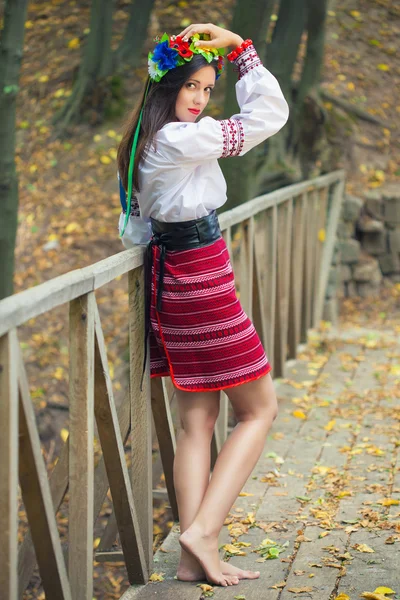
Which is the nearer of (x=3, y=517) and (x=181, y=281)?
(x=3, y=517)

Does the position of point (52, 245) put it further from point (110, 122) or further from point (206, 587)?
point (206, 587)

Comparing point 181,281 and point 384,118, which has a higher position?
point 181,281

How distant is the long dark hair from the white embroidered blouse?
4 cm

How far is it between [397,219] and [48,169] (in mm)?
3971

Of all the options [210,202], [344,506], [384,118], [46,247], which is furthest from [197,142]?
[384,118]

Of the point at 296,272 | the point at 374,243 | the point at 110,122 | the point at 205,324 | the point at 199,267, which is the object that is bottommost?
the point at 374,243

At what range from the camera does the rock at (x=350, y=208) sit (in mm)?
8578

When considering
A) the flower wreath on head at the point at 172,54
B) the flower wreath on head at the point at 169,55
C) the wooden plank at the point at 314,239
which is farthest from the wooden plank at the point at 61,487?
the wooden plank at the point at 314,239

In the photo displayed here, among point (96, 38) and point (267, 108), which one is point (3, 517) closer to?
point (267, 108)

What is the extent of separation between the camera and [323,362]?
6238mm

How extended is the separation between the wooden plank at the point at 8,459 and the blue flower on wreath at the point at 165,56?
1.22m

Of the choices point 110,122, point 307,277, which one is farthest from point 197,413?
point 110,122

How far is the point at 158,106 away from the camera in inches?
114

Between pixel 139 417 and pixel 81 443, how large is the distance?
57cm
